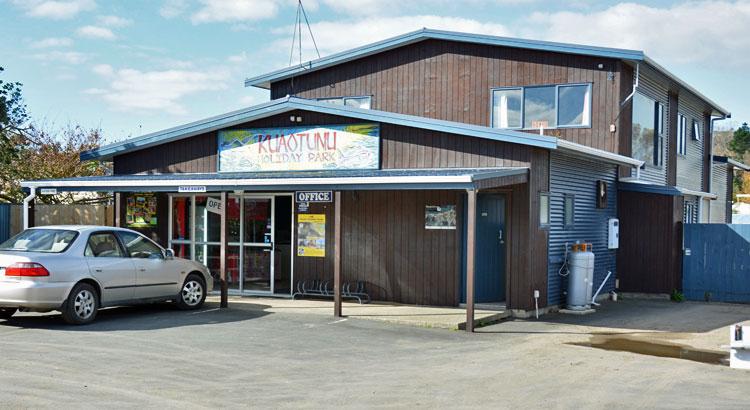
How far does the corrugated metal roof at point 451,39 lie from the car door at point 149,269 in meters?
8.78

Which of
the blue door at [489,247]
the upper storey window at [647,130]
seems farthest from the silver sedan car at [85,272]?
the upper storey window at [647,130]

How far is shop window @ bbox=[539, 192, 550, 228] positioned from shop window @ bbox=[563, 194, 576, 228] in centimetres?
95

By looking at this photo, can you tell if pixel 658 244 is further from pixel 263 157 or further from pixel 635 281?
pixel 263 157

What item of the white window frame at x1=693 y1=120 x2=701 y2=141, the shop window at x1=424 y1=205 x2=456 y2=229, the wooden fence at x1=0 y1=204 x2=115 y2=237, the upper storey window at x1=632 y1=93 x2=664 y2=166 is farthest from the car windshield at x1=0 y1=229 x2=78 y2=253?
the white window frame at x1=693 y1=120 x2=701 y2=141

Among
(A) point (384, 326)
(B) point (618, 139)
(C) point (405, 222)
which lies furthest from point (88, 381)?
(B) point (618, 139)

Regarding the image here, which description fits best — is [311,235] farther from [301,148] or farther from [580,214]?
[580,214]

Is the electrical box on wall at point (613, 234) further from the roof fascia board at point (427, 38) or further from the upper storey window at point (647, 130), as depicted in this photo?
the roof fascia board at point (427, 38)

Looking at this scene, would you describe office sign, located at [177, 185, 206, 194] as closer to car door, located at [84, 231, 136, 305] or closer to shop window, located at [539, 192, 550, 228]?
car door, located at [84, 231, 136, 305]

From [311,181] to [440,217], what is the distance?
2.79m

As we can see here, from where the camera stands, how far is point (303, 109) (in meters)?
16.2

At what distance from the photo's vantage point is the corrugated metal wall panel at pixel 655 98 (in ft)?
65.0

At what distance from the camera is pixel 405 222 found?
15711mm

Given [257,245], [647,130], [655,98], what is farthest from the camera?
[655,98]

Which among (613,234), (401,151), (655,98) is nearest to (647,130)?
(655,98)
